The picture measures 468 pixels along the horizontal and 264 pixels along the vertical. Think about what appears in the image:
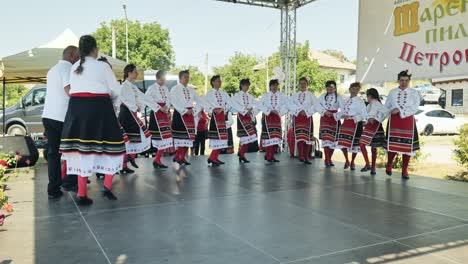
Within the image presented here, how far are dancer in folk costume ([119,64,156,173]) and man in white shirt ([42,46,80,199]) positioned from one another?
134 centimetres

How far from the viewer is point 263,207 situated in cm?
427

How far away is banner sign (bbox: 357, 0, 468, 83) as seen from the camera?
4.82 m

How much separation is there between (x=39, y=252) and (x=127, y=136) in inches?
137

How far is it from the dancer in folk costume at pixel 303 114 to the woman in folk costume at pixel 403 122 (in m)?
1.59

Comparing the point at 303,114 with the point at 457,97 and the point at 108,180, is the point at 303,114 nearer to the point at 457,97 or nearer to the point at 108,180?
the point at 108,180

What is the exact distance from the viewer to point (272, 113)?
7.82 meters

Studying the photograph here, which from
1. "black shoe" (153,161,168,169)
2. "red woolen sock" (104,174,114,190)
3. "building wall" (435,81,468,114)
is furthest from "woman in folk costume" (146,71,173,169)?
"building wall" (435,81,468,114)

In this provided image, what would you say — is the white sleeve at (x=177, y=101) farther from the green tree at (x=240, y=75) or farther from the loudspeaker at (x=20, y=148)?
the green tree at (x=240, y=75)

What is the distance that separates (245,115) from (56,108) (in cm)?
374

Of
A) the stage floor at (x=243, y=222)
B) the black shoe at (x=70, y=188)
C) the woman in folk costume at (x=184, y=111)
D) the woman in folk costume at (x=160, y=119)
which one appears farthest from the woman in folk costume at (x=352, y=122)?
the black shoe at (x=70, y=188)

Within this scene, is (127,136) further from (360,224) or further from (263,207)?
(360,224)

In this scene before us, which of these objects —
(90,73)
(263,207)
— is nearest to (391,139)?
(263,207)

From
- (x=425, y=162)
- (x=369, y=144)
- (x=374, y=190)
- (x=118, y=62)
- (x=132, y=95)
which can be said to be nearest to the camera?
(x=374, y=190)

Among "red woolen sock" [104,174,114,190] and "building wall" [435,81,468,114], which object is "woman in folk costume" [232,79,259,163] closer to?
A: "red woolen sock" [104,174,114,190]
